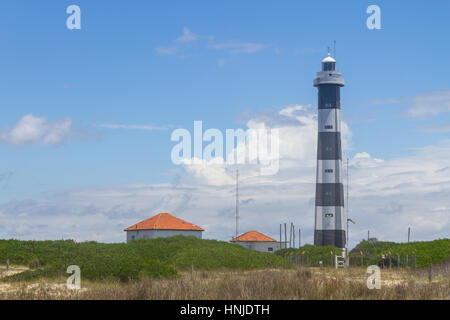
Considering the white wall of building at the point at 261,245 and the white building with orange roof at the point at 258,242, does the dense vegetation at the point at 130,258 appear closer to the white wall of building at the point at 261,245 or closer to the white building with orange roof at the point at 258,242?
the white wall of building at the point at 261,245

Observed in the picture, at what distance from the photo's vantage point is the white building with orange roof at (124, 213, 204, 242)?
65.7m

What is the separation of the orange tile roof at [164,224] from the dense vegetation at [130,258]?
11.2m

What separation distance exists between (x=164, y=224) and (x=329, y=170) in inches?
778

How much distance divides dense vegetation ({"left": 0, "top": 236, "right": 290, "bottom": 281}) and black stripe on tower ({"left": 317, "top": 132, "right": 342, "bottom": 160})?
1354cm

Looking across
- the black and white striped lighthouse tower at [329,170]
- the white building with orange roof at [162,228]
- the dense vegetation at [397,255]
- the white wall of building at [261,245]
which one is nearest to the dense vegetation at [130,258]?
the dense vegetation at [397,255]

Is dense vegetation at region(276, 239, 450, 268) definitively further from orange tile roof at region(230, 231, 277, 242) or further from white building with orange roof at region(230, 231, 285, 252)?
orange tile roof at region(230, 231, 277, 242)

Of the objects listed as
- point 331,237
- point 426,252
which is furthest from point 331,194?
point 426,252

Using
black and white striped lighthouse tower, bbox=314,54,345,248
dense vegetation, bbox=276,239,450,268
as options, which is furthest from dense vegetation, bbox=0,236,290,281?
black and white striped lighthouse tower, bbox=314,54,345,248

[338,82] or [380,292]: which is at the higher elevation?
[338,82]

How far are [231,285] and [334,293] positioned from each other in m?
3.41

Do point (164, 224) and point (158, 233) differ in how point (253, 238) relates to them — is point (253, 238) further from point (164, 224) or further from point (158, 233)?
point (158, 233)
